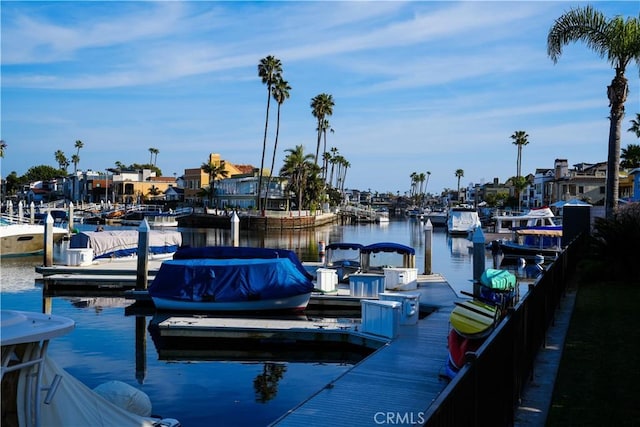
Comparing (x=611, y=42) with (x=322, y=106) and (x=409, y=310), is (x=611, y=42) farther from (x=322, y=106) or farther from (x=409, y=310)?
(x=322, y=106)

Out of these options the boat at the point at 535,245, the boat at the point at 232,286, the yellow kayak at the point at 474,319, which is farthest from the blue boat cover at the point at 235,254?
the boat at the point at 535,245

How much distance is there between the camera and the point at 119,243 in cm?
4025

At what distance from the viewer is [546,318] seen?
13.1m

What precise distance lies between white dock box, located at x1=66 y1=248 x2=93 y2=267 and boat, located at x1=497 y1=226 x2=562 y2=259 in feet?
104

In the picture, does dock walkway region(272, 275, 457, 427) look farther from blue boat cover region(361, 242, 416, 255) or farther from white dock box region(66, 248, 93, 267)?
white dock box region(66, 248, 93, 267)

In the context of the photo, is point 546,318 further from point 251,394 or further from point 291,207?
point 291,207

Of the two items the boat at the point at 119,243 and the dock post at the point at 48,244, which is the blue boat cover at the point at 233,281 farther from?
the boat at the point at 119,243

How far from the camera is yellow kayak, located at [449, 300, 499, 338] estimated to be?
34.7ft

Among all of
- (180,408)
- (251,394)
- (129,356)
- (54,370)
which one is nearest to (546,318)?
(251,394)

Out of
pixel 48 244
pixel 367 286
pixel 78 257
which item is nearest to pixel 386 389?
pixel 367 286

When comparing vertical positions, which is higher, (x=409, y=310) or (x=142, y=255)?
(x=142, y=255)

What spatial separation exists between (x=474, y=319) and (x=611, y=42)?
2160 cm

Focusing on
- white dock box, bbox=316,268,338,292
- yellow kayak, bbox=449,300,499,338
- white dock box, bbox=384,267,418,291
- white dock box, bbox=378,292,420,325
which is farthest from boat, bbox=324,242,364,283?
yellow kayak, bbox=449,300,499,338

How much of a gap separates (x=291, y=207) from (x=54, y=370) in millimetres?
111022
